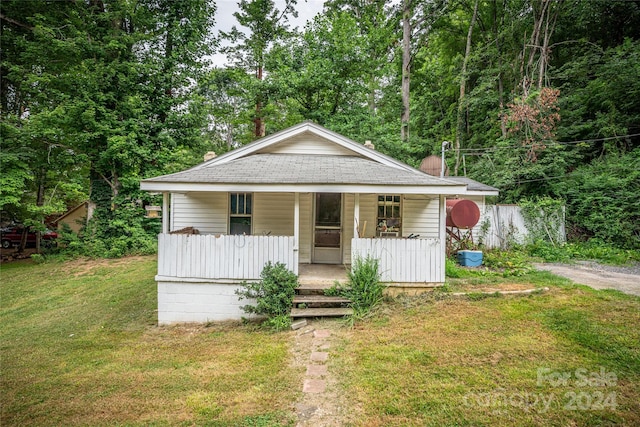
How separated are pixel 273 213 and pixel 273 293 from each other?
2963 mm

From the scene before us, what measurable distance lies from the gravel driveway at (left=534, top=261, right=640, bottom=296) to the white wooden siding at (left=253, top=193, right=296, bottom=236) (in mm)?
7636

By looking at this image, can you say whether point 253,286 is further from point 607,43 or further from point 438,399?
point 607,43

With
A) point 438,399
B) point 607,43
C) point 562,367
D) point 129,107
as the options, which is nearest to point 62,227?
point 129,107

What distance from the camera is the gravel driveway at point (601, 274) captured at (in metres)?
6.41

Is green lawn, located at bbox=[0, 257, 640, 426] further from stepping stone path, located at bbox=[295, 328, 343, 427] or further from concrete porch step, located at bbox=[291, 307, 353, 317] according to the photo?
concrete porch step, located at bbox=[291, 307, 353, 317]

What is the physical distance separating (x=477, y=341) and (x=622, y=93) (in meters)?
14.2

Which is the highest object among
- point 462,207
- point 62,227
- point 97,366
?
point 462,207

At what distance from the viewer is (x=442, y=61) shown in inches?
837

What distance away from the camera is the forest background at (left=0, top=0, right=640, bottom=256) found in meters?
11.3

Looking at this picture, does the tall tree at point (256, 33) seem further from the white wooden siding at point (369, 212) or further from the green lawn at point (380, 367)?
the green lawn at point (380, 367)

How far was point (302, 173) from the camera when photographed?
6469 mm

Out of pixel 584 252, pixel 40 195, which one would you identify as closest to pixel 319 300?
pixel 584 252

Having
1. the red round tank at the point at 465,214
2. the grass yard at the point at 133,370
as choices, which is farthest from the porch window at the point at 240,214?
the red round tank at the point at 465,214

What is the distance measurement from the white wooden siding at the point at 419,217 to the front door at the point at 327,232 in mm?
2000
